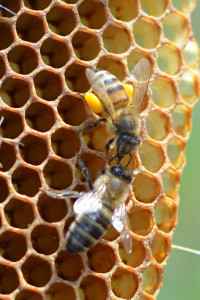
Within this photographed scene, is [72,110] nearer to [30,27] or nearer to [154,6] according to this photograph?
[30,27]

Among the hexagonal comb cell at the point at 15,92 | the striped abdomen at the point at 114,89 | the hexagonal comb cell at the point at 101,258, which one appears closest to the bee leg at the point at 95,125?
the striped abdomen at the point at 114,89

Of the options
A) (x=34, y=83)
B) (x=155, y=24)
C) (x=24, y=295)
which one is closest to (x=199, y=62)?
Result: (x=155, y=24)

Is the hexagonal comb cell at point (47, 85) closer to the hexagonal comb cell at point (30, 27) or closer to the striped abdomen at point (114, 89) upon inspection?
the hexagonal comb cell at point (30, 27)

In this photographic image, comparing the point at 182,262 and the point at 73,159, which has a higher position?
the point at 73,159

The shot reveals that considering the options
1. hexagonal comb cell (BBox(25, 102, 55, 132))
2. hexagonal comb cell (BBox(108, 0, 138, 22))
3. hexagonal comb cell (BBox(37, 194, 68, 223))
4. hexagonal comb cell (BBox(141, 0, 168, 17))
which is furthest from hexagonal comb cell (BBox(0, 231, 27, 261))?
hexagonal comb cell (BBox(141, 0, 168, 17))

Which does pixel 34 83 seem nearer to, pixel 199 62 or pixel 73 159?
pixel 73 159
